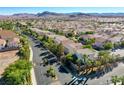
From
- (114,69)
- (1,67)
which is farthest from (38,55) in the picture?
(114,69)

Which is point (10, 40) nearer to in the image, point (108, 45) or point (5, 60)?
point (5, 60)

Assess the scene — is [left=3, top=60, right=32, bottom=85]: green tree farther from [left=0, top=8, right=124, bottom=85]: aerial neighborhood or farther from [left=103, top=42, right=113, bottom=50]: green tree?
[left=103, top=42, right=113, bottom=50]: green tree

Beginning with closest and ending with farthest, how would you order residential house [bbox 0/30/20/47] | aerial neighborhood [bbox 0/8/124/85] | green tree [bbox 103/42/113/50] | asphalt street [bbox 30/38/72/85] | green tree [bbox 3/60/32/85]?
1. green tree [bbox 3/60/32/85]
2. aerial neighborhood [bbox 0/8/124/85]
3. asphalt street [bbox 30/38/72/85]
4. green tree [bbox 103/42/113/50]
5. residential house [bbox 0/30/20/47]

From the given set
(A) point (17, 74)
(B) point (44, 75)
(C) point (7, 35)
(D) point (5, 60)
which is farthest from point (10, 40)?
(A) point (17, 74)

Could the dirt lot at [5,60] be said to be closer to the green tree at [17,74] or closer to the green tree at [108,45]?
the green tree at [17,74]

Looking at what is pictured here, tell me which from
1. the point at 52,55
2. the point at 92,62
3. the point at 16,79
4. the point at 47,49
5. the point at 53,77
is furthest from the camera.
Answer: the point at 47,49

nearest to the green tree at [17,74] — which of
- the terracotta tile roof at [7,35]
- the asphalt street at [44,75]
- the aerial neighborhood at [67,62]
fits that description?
the aerial neighborhood at [67,62]

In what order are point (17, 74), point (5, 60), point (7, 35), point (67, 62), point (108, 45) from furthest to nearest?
1. point (7, 35)
2. point (108, 45)
3. point (67, 62)
4. point (5, 60)
5. point (17, 74)

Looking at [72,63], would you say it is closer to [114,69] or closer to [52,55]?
[114,69]

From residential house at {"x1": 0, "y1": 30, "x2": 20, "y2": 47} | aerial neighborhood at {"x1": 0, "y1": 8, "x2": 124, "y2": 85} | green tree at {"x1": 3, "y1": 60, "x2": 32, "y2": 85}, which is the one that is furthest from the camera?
residential house at {"x1": 0, "y1": 30, "x2": 20, "y2": 47}

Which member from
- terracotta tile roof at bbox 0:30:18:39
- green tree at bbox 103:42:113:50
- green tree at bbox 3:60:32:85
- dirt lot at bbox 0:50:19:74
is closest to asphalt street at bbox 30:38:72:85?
green tree at bbox 3:60:32:85

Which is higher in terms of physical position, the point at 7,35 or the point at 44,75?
the point at 7,35
